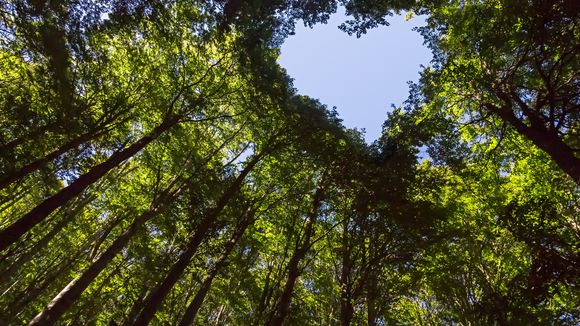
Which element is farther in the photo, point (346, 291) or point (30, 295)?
point (30, 295)

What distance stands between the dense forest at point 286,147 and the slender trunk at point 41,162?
0.23 feet

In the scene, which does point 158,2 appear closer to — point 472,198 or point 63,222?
point 63,222

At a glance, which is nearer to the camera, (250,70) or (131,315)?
(131,315)

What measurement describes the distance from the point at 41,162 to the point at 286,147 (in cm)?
782

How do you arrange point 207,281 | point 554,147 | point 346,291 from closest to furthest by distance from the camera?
point 554,147, point 346,291, point 207,281

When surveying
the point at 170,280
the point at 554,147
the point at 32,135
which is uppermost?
the point at 554,147

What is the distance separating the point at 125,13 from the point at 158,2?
91cm

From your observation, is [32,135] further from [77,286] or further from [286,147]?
[286,147]

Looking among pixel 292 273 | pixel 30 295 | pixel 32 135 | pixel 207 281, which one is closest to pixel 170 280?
pixel 207 281

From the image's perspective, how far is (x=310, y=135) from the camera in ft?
41.3

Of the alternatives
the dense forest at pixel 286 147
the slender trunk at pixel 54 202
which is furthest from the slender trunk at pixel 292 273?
the slender trunk at pixel 54 202

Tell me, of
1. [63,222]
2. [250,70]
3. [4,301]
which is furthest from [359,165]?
[4,301]

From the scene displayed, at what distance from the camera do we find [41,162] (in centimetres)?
994

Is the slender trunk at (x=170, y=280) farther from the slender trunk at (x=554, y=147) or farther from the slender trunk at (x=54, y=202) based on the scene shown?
the slender trunk at (x=554, y=147)
